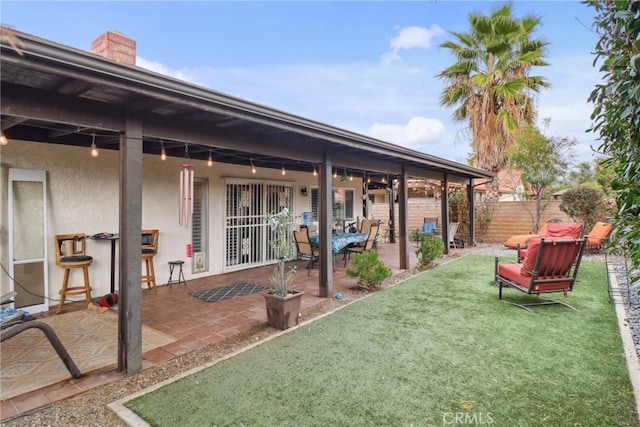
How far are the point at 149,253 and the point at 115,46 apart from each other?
3199 mm

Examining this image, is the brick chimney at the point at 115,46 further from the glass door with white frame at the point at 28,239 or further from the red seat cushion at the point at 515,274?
the red seat cushion at the point at 515,274

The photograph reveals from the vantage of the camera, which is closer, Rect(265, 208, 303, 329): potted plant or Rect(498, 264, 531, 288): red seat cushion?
Rect(265, 208, 303, 329): potted plant

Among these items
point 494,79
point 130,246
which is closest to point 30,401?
point 130,246

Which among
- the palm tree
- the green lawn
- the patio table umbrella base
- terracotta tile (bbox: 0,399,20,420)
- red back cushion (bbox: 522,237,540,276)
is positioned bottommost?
terracotta tile (bbox: 0,399,20,420)

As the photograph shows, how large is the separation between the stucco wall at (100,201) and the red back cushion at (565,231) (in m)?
8.09

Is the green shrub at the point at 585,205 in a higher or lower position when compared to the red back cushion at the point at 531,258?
higher

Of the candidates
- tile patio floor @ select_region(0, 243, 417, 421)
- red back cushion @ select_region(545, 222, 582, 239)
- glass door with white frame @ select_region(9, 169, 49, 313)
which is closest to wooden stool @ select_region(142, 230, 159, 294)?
tile patio floor @ select_region(0, 243, 417, 421)

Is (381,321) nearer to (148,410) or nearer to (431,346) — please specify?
(431,346)

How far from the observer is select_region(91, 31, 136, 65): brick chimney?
187 inches

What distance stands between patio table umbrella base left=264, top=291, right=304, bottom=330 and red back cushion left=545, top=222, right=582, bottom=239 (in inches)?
283

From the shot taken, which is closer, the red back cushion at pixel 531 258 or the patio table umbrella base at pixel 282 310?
the patio table umbrella base at pixel 282 310

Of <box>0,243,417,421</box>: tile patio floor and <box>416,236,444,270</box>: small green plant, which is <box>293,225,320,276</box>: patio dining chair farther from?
<box>416,236,444,270</box>: small green plant

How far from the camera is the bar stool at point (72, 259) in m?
5.02

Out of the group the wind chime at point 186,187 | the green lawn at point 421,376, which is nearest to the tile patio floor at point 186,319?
the green lawn at point 421,376
